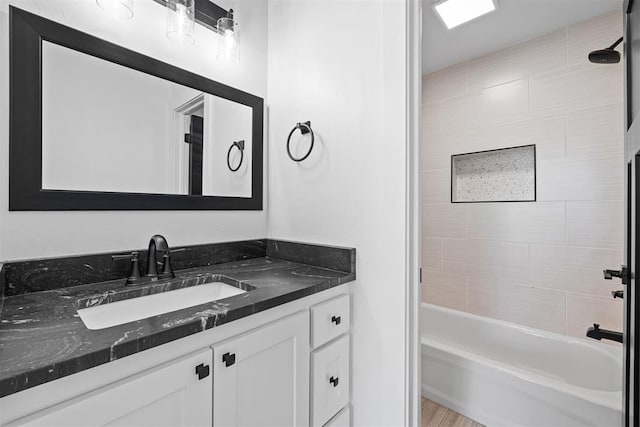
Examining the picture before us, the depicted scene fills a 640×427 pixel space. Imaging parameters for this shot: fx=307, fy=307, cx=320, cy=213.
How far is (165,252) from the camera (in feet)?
4.04

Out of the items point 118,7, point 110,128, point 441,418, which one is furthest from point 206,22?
point 441,418

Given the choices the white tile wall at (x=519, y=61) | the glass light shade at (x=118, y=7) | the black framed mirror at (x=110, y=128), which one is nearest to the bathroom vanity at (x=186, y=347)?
the black framed mirror at (x=110, y=128)

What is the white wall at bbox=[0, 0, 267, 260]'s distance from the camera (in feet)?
3.21

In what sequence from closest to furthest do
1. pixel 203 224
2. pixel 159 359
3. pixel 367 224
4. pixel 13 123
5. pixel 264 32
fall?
pixel 159 359 → pixel 13 123 → pixel 367 224 → pixel 203 224 → pixel 264 32

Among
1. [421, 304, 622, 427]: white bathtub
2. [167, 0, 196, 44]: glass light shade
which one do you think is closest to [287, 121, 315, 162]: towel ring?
[167, 0, 196, 44]: glass light shade

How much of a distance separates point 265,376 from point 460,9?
214cm

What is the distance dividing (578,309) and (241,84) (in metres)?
2.47

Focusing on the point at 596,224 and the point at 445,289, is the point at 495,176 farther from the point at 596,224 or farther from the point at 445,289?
the point at 445,289

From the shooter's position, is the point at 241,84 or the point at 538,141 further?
the point at 538,141

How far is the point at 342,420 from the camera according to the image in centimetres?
133

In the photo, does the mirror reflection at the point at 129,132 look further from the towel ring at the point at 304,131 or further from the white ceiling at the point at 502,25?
the white ceiling at the point at 502,25

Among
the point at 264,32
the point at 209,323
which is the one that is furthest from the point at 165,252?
the point at 264,32

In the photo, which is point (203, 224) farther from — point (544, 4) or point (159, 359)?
point (544, 4)

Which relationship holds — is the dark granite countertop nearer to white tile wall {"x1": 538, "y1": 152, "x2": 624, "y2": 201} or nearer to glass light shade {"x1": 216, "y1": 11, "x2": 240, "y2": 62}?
glass light shade {"x1": 216, "y1": 11, "x2": 240, "y2": 62}
